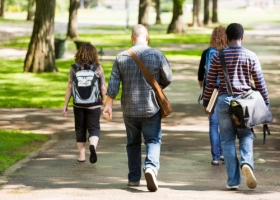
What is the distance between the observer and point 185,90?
18703 mm

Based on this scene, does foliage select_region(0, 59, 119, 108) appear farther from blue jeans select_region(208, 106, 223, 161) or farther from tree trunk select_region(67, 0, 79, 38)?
tree trunk select_region(67, 0, 79, 38)

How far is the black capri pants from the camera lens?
9375 mm

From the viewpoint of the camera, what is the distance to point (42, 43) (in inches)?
917

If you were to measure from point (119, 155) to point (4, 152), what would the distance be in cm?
161

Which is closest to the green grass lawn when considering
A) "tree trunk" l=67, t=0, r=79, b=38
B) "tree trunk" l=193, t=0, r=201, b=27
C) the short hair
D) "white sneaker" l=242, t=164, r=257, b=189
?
→ the short hair

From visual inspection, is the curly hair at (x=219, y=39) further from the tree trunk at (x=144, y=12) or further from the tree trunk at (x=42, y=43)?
the tree trunk at (x=144, y=12)

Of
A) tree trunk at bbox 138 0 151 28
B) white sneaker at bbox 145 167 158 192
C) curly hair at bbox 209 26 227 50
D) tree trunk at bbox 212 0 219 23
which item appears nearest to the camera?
white sneaker at bbox 145 167 158 192

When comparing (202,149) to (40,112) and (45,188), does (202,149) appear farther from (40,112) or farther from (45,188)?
(40,112)

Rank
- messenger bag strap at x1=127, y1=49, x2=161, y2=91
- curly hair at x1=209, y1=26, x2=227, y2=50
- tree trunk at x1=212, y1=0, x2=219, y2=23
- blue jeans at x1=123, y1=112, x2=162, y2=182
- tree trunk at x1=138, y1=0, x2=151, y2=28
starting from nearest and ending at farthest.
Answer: messenger bag strap at x1=127, y1=49, x2=161, y2=91 < blue jeans at x1=123, y1=112, x2=162, y2=182 < curly hair at x1=209, y1=26, x2=227, y2=50 < tree trunk at x1=138, y1=0, x2=151, y2=28 < tree trunk at x1=212, y1=0, x2=219, y2=23

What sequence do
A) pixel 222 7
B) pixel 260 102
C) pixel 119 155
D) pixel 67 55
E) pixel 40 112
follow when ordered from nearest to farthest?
pixel 260 102 < pixel 119 155 < pixel 40 112 < pixel 67 55 < pixel 222 7

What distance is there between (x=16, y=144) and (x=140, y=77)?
4.04m

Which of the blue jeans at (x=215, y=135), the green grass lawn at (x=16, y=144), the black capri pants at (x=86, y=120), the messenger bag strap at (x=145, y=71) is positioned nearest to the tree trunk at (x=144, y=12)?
the green grass lawn at (x=16, y=144)

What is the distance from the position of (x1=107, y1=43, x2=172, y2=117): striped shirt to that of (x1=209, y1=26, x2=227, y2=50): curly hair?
1618 millimetres

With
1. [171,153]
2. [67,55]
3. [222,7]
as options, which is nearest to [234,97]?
[171,153]
